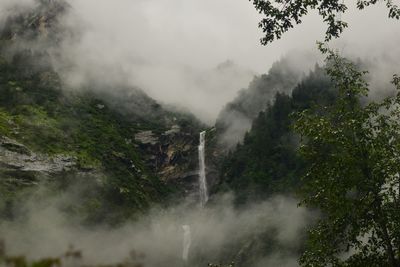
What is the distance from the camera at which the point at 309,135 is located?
73.8 feet

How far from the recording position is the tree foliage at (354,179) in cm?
2102

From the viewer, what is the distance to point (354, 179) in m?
21.5

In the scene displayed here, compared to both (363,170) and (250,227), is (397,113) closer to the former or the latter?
(363,170)

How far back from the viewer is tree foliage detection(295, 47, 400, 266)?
21.0 metres

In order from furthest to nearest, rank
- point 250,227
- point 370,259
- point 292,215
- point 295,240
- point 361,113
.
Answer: point 250,227 < point 292,215 < point 295,240 < point 361,113 < point 370,259

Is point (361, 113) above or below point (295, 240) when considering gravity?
below

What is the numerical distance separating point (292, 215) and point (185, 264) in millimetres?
48018

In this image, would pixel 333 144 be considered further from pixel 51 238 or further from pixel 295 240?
pixel 51 238

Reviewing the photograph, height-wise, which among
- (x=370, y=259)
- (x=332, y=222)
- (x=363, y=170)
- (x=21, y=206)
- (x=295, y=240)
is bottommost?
(x=370, y=259)

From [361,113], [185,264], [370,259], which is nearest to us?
[370,259]

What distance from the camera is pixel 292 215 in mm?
165750

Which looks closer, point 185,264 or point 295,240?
point 295,240

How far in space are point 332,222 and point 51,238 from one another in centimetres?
15879

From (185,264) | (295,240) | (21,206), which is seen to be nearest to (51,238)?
(21,206)
